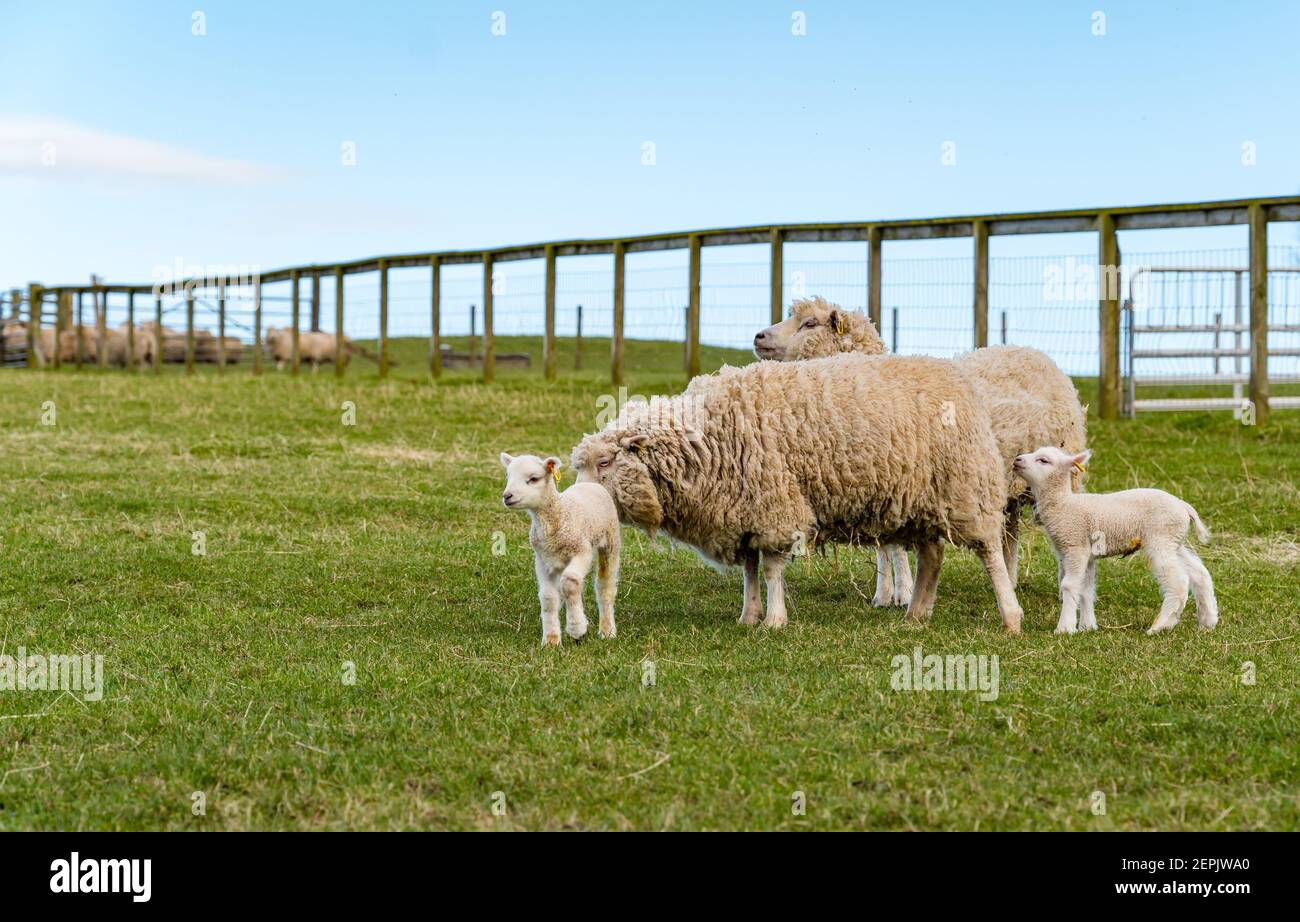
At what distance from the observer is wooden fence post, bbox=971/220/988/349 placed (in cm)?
1503

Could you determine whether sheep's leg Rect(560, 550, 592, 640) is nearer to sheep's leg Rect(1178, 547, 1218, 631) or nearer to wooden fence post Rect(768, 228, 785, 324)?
sheep's leg Rect(1178, 547, 1218, 631)

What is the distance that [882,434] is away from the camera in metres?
7.28

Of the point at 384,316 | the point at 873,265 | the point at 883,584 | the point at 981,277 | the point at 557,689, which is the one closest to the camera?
the point at 557,689

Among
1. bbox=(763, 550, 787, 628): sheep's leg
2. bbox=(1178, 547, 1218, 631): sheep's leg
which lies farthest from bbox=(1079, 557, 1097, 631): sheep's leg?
bbox=(763, 550, 787, 628): sheep's leg

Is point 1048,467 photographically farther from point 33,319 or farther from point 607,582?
point 33,319

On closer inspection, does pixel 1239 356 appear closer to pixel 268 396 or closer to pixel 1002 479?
pixel 1002 479

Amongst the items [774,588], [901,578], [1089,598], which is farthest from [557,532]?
[1089,598]

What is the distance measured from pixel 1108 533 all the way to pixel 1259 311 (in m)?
8.07

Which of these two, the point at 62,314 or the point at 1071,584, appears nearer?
the point at 1071,584

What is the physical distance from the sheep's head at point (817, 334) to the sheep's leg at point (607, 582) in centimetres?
248

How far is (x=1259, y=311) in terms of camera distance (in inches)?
549
